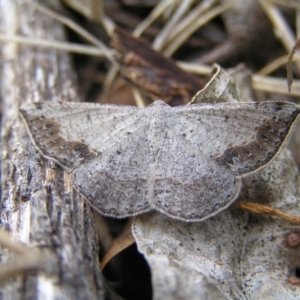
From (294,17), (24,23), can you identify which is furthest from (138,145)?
(294,17)

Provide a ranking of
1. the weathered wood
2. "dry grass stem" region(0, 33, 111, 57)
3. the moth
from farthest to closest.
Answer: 1. "dry grass stem" region(0, 33, 111, 57)
2. the moth
3. the weathered wood

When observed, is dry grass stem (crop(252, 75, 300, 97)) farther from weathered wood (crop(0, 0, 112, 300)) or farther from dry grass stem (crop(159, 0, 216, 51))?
weathered wood (crop(0, 0, 112, 300))

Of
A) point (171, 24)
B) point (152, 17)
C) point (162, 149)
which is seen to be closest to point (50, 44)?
point (152, 17)

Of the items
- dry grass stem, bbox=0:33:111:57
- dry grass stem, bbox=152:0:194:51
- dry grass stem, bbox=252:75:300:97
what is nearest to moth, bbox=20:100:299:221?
dry grass stem, bbox=0:33:111:57

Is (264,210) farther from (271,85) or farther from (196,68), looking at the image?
(196,68)

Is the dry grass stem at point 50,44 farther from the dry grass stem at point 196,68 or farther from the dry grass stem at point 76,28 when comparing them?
the dry grass stem at point 196,68

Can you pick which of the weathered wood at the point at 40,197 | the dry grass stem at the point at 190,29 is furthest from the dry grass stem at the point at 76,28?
the dry grass stem at the point at 190,29
